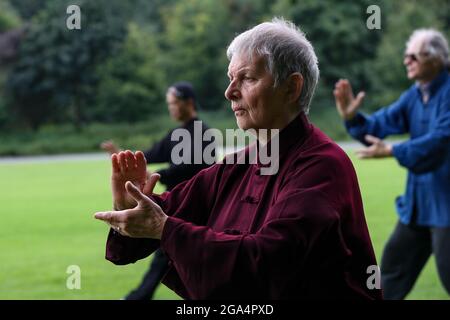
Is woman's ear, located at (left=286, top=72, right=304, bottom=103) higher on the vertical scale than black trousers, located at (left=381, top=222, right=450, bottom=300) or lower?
higher

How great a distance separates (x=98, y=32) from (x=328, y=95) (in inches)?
506

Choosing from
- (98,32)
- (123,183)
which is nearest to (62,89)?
(98,32)

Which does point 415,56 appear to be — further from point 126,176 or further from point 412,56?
point 126,176

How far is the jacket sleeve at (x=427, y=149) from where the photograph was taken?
5.19 metres

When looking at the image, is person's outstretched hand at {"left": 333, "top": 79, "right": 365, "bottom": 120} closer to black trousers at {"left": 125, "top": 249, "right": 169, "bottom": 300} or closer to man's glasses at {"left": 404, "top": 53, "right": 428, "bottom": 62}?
man's glasses at {"left": 404, "top": 53, "right": 428, "bottom": 62}

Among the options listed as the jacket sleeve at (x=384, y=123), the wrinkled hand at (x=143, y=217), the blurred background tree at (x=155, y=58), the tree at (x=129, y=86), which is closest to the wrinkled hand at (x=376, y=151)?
the jacket sleeve at (x=384, y=123)

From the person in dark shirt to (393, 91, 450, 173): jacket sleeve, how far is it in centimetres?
219

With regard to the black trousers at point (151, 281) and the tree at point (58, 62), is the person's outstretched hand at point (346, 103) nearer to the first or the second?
the black trousers at point (151, 281)

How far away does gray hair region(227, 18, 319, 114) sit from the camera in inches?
101

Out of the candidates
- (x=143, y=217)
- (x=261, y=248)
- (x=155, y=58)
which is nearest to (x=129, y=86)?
(x=155, y=58)

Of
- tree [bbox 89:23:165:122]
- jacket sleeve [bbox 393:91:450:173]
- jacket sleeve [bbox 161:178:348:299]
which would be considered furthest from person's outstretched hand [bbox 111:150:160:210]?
tree [bbox 89:23:165:122]

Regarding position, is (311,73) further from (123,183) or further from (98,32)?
(98,32)

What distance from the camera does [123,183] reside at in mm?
2795
